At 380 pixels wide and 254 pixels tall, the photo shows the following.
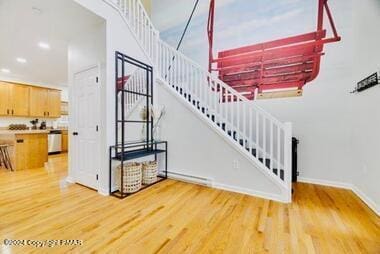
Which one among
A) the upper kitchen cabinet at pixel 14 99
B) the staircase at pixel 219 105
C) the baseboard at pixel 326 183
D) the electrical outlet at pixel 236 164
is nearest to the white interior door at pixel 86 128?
the staircase at pixel 219 105

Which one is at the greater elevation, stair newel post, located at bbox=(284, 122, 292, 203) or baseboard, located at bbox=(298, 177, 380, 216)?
stair newel post, located at bbox=(284, 122, 292, 203)

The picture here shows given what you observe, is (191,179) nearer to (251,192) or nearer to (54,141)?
(251,192)

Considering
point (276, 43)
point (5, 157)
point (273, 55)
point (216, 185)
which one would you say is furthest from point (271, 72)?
point (5, 157)

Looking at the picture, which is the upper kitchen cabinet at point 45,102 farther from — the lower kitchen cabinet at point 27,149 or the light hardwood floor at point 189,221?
the light hardwood floor at point 189,221

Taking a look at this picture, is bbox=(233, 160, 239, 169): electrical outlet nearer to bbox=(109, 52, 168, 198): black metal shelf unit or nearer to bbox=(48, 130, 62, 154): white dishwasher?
bbox=(109, 52, 168, 198): black metal shelf unit

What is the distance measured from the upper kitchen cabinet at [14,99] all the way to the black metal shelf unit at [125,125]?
5.21 metres

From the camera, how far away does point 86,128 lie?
130 inches

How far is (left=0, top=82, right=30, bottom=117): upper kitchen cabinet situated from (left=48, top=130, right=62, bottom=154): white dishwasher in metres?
1.03

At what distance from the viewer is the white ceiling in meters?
2.63

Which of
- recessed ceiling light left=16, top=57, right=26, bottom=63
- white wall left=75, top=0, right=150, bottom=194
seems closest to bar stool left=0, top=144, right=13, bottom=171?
recessed ceiling light left=16, top=57, right=26, bottom=63

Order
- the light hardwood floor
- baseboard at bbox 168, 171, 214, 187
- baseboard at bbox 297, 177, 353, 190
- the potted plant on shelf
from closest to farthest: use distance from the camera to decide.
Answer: the light hardwood floor → baseboard at bbox 297, 177, 353, 190 → baseboard at bbox 168, 171, 214, 187 → the potted plant on shelf

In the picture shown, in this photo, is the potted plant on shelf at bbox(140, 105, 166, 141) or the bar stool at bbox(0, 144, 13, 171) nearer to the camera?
the potted plant on shelf at bbox(140, 105, 166, 141)

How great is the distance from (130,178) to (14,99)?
5.93m

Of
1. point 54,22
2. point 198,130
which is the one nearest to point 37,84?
point 54,22
